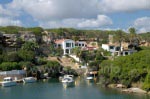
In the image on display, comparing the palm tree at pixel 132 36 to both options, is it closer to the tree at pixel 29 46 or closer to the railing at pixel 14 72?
the tree at pixel 29 46

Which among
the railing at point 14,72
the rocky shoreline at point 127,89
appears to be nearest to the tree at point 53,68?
the railing at point 14,72

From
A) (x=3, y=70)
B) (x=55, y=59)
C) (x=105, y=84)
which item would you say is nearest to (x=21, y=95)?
(x=105, y=84)

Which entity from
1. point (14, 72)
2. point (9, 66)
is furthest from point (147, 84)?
point (9, 66)

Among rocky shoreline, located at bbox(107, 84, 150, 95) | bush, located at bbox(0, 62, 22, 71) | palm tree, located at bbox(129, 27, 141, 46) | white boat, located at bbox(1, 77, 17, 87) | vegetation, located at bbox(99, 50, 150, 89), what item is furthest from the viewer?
palm tree, located at bbox(129, 27, 141, 46)

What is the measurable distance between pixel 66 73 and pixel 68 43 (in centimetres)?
2573

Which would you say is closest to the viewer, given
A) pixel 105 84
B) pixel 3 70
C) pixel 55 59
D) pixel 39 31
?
pixel 105 84

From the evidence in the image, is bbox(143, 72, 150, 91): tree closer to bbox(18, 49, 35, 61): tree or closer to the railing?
the railing

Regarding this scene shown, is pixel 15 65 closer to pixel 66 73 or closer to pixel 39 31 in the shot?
pixel 66 73

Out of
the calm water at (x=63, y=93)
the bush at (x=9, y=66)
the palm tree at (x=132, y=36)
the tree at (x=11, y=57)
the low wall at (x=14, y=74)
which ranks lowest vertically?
the calm water at (x=63, y=93)

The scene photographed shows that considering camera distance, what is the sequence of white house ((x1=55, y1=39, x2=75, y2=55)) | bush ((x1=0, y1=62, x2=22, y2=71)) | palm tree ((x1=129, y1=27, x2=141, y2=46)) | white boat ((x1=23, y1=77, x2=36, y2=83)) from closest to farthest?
white boat ((x1=23, y1=77, x2=36, y2=83)), bush ((x1=0, y1=62, x2=22, y2=71)), white house ((x1=55, y1=39, x2=75, y2=55)), palm tree ((x1=129, y1=27, x2=141, y2=46))

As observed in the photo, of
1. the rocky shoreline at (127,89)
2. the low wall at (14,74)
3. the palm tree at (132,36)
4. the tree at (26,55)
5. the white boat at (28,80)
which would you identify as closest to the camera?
the rocky shoreline at (127,89)

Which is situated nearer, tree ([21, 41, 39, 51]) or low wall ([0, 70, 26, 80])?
low wall ([0, 70, 26, 80])

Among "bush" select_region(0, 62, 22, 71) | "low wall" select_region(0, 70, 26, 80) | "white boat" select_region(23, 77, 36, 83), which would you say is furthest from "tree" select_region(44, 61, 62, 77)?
"white boat" select_region(23, 77, 36, 83)

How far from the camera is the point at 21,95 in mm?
63906
